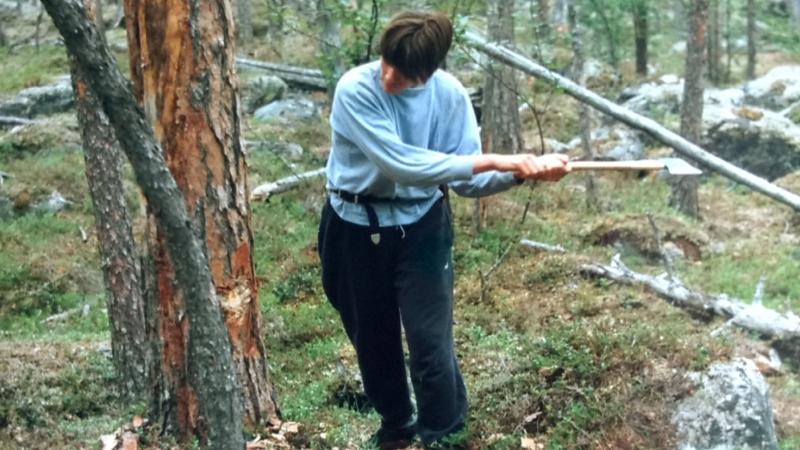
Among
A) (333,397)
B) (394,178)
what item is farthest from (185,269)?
(333,397)

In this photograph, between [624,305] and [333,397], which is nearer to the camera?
[333,397]

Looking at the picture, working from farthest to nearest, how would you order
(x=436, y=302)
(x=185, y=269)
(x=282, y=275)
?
1. (x=282, y=275)
2. (x=436, y=302)
3. (x=185, y=269)

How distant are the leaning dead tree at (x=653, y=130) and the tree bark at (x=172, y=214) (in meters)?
6.81

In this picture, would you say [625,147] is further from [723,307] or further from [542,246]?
[723,307]

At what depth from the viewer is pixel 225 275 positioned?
204 inches

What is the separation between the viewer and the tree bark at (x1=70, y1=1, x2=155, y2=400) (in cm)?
730

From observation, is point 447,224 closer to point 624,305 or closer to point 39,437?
point 39,437

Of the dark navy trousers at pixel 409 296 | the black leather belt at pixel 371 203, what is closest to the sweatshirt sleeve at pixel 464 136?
the dark navy trousers at pixel 409 296

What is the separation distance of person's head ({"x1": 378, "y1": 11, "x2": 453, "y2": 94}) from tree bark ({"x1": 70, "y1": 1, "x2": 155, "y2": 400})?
131 inches

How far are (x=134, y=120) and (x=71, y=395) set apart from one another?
406 centimetres

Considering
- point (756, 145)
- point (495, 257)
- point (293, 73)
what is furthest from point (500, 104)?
point (293, 73)

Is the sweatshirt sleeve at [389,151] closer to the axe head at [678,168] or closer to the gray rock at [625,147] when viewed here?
the axe head at [678,168]

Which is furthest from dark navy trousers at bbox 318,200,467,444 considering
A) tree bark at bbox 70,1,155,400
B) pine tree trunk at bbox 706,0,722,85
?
pine tree trunk at bbox 706,0,722,85

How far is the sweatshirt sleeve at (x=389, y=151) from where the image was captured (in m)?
4.49
